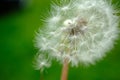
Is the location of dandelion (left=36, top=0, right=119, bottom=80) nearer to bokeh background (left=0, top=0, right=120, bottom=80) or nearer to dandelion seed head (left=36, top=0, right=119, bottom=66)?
dandelion seed head (left=36, top=0, right=119, bottom=66)

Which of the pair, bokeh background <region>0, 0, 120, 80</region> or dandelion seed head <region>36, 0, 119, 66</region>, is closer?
dandelion seed head <region>36, 0, 119, 66</region>

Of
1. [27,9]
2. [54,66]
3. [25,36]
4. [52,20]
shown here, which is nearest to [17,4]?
[27,9]

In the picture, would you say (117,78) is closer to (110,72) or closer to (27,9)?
(110,72)

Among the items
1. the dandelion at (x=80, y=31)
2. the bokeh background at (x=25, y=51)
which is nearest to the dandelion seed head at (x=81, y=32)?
the dandelion at (x=80, y=31)

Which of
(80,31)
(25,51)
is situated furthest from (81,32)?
(25,51)

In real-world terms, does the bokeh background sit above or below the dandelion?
above

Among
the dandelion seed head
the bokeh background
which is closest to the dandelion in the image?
the dandelion seed head

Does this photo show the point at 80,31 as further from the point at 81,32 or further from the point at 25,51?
the point at 25,51
